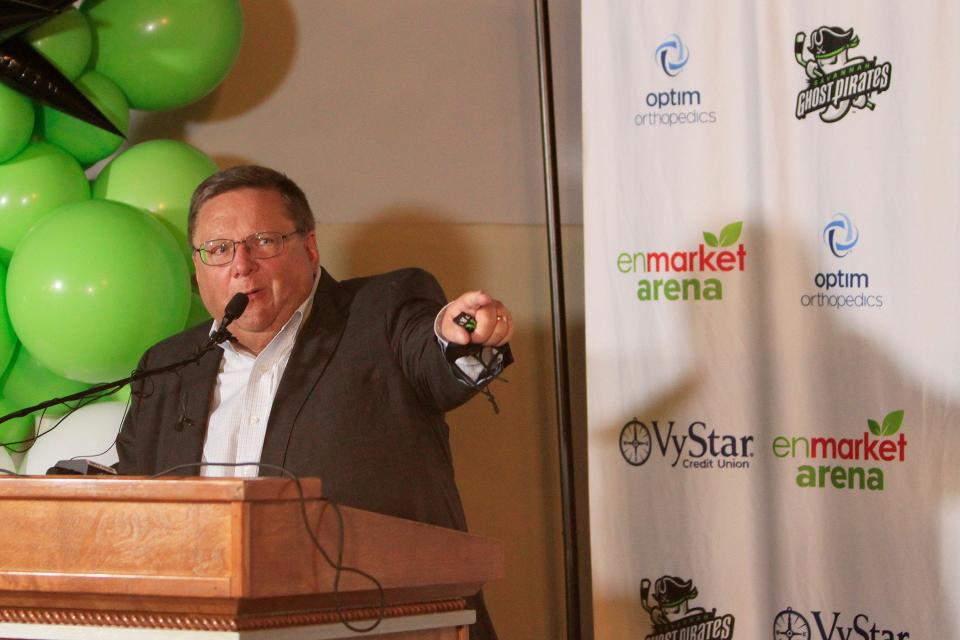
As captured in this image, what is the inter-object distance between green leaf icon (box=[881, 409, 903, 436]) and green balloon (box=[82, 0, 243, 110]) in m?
2.00

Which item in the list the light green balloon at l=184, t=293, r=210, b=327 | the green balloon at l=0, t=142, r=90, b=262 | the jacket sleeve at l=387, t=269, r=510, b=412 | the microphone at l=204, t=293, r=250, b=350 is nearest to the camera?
the microphone at l=204, t=293, r=250, b=350

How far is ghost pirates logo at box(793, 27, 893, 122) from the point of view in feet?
Result: 9.86

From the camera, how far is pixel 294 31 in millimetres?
3471

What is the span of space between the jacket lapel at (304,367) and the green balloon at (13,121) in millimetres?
832

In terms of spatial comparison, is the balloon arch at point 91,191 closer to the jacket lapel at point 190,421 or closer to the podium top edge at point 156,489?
the jacket lapel at point 190,421

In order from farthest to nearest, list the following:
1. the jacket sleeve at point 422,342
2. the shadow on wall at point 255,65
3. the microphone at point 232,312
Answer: the shadow on wall at point 255,65, the jacket sleeve at point 422,342, the microphone at point 232,312

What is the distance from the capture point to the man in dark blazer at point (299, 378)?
2252 millimetres

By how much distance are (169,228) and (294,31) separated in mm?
929

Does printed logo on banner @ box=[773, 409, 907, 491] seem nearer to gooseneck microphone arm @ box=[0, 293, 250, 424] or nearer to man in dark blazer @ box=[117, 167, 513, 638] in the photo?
→ man in dark blazer @ box=[117, 167, 513, 638]

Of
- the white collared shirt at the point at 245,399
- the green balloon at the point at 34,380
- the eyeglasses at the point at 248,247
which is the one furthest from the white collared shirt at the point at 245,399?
the green balloon at the point at 34,380

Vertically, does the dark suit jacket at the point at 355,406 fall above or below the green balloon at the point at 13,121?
below

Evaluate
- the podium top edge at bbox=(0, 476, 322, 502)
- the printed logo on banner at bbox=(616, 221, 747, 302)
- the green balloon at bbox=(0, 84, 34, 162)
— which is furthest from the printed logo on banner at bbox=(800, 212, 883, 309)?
the green balloon at bbox=(0, 84, 34, 162)

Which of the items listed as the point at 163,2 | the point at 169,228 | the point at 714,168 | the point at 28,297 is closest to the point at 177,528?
the point at 28,297

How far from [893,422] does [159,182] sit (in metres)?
2.01
